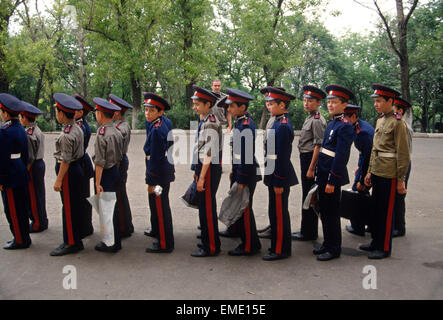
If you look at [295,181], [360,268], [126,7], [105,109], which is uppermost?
[126,7]

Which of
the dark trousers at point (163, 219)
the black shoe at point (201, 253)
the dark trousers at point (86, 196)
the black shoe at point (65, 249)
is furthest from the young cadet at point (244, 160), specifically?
the dark trousers at point (86, 196)

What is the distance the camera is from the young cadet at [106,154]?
4.55 meters

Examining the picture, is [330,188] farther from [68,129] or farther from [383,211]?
[68,129]

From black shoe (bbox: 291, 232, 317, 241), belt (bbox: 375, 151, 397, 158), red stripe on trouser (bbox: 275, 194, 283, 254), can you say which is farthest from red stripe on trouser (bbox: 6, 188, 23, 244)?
belt (bbox: 375, 151, 397, 158)

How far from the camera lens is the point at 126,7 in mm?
20141

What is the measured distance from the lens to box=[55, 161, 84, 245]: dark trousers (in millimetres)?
4633

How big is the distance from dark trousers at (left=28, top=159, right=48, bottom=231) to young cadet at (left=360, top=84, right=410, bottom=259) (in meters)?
4.37

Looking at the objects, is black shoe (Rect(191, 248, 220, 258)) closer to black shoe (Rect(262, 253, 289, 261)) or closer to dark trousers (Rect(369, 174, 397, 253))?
black shoe (Rect(262, 253, 289, 261))

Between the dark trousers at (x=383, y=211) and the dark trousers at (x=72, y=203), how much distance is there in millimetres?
3542

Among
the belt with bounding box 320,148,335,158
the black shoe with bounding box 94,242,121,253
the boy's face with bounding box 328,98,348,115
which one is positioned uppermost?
the boy's face with bounding box 328,98,348,115

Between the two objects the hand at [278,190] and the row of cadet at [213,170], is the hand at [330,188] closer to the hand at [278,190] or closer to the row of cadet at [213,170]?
the row of cadet at [213,170]

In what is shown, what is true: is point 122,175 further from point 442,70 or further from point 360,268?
point 442,70
